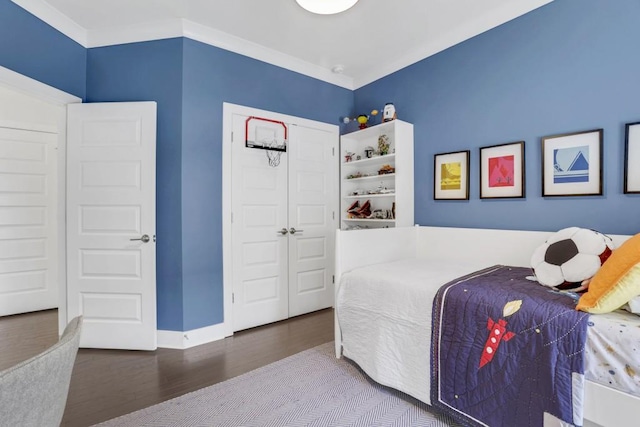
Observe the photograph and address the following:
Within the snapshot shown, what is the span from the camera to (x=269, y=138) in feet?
9.64

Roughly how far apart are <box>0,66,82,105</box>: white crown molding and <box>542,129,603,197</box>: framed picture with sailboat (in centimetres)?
355

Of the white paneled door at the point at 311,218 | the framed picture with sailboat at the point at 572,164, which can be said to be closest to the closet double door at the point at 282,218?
the white paneled door at the point at 311,218

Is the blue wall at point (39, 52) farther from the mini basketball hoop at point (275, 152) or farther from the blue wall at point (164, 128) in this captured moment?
the mini basketball hoop at point (275, 152)

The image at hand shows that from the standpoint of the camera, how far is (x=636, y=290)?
117 centimetres

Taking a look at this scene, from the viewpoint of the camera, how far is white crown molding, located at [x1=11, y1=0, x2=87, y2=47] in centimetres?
209

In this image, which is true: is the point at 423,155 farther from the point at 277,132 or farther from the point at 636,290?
the point at 636,290

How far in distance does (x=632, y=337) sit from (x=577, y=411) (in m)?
0.35

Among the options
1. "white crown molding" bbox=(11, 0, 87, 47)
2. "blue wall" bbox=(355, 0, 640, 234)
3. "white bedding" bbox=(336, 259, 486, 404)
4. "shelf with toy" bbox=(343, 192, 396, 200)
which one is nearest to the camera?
"white bedding" bbox=(336, 259, 486, 404)

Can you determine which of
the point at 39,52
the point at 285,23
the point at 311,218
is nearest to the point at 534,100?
the point at 285,23

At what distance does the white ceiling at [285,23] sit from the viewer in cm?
223

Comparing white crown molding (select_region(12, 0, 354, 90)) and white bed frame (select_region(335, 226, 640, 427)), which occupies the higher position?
white crown molding (select_region(12, 0, 354, 90))

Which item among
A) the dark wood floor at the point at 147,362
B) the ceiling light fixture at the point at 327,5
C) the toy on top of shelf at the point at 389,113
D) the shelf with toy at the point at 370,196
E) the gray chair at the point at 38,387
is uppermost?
the ceiling light fixture at the point at 327,5

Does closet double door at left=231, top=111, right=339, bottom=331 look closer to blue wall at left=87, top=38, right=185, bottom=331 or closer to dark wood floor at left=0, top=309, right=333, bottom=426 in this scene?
dark wood floor at left=0, top=309, right=333, bottom=426

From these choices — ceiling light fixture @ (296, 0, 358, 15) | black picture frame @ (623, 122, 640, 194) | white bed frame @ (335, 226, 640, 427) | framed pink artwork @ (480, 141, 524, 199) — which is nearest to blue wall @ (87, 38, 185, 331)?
ceiling light fixture @ (296, 0, 358, 15)
